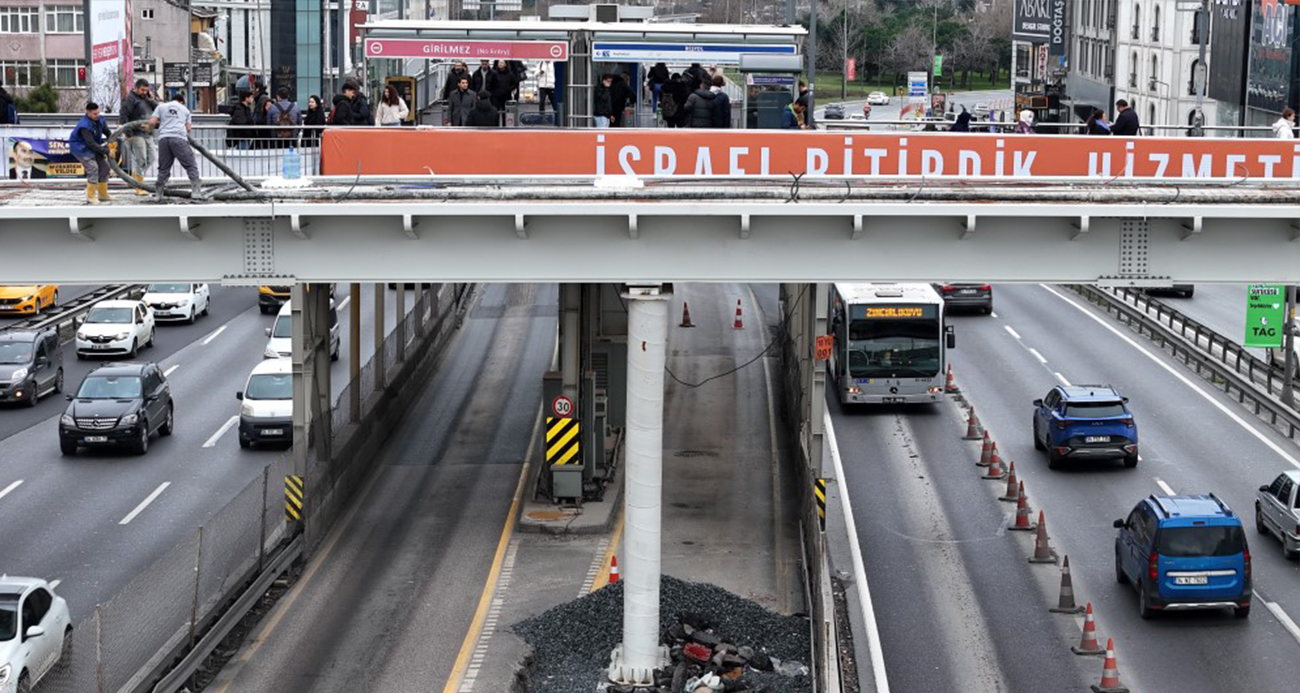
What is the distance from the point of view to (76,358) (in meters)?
55.3

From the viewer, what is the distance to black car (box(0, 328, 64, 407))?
4803 cm

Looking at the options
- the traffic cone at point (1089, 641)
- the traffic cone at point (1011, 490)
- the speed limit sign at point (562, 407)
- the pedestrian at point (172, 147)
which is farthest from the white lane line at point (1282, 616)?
the pedestrian at point (172, 147)

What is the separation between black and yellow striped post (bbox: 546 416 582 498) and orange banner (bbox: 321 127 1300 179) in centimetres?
822

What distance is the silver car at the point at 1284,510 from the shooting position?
34.5 meters

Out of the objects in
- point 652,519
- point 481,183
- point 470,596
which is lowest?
point 470,596

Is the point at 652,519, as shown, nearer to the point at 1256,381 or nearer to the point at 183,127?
the point at 183,127

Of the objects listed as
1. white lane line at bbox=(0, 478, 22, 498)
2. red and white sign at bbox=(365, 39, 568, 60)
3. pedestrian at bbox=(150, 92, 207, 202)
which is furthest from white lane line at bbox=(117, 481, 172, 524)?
pedestrian at bbox=(150, 92, 207, 202)

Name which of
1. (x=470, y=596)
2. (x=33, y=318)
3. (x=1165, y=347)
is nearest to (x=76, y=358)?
(x=33, y=318)

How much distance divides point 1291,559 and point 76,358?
3427 centimetres

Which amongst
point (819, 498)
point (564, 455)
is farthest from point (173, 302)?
point (819, 498)

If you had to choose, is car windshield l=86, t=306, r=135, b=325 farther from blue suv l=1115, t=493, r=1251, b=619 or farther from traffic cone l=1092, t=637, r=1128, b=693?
traffic cone l=1092, t=637, r=1128, b=693

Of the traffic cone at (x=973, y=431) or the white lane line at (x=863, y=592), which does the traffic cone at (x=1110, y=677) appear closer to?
the white lane line at (x=863, y=592)

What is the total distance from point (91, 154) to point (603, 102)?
35.2ft

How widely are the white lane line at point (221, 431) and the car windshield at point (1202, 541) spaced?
75.8 ft
